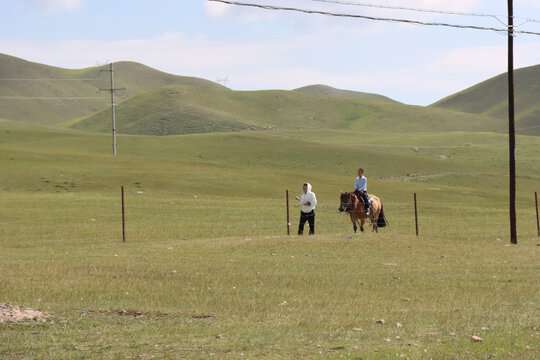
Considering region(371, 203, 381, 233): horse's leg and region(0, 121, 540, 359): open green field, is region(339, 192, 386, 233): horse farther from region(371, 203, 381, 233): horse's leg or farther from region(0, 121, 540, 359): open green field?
region(0, 121, 540, 359): open green field

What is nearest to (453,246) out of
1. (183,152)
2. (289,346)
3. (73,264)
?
(73,264)

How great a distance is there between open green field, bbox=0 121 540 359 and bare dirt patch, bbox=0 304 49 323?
0.97 feet

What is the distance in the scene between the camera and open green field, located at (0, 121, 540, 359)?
32.4 feet

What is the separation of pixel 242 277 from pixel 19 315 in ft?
21.6

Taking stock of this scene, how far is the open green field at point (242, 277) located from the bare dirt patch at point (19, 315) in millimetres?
296

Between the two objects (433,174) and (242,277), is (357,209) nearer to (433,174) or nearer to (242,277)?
(242,277)

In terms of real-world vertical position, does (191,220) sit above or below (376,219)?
below

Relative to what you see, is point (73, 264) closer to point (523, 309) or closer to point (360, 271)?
point (360, 271)

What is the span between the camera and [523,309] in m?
12.9

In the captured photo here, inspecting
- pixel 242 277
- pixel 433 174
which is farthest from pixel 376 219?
pixel 433 174

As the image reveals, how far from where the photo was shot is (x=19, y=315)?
1135cm

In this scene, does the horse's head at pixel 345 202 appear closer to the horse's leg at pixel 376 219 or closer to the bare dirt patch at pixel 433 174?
the horse's leg at pixel 376 219

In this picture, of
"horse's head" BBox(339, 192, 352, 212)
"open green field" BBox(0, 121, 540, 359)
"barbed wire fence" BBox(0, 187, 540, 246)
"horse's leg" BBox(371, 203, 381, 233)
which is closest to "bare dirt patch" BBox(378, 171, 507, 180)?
"open green field" BBox(0, 121, 540, 359)

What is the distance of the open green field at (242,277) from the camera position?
9.87 meters
